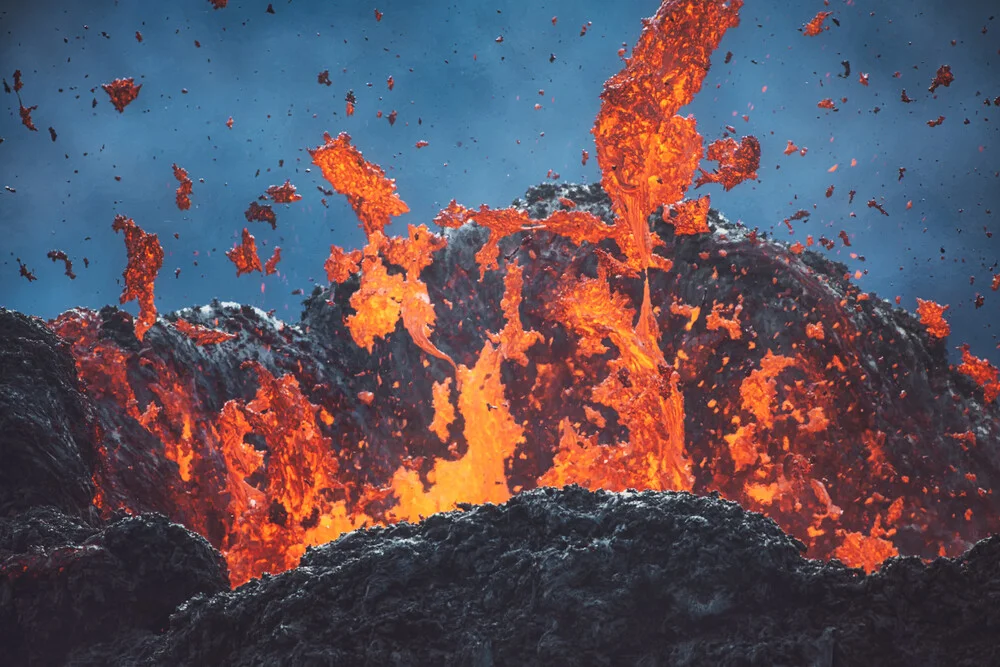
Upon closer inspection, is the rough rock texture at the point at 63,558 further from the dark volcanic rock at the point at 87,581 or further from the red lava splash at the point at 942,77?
the red lava splash at the point at 942,77

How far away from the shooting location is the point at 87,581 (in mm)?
4656

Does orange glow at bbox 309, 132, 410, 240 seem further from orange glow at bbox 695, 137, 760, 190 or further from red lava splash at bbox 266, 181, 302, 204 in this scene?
orange glow at bbox 695, 137, 760, 190

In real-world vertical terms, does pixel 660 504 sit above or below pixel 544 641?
above

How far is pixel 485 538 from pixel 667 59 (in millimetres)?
10224

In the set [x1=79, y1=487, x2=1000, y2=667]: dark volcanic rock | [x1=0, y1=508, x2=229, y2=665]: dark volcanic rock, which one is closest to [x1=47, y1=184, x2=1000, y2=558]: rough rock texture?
[x1=0, y1=508, x2=229, y2=665]: dark volcanic rock

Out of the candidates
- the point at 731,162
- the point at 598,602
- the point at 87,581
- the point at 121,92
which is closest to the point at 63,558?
the point at 87,581

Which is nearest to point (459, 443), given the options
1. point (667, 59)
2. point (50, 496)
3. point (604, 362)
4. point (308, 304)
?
point (604, 362)

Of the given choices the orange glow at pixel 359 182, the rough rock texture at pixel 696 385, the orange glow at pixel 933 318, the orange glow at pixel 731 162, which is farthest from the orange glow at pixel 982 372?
the orange glow at pixel 359 182

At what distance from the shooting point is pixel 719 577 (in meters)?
3.85

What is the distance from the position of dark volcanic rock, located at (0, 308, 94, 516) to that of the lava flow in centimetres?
382

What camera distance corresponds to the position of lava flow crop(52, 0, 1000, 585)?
471 inches

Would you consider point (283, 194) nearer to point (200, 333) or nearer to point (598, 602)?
point (200, 333)

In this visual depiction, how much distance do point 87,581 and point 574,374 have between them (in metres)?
10.7

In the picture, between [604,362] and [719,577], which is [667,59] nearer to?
[604,362]
